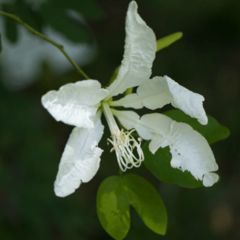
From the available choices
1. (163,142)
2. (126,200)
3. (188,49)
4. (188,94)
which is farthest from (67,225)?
(188,49)

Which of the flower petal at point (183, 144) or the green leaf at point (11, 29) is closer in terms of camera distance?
the flower petal at point (183, 144)

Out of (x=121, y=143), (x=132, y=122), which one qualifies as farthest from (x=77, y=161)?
(x=132, y=122)

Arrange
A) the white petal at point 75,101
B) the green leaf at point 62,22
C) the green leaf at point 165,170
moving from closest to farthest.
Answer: the white petal at point 75,101
the green leaf at point 165,170
the green leaf at point 62,22

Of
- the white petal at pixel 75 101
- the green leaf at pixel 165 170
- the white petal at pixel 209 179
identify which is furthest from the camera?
the green leaf at pixel 165 170

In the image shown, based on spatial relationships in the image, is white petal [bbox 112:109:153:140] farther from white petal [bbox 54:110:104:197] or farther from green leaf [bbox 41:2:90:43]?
green leaf [bbox 41:2:90:43]

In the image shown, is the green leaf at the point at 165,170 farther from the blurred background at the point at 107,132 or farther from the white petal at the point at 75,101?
the blurred background at the point at 107,132

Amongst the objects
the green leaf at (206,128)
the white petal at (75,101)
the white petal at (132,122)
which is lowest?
the green leaf at (206,128)

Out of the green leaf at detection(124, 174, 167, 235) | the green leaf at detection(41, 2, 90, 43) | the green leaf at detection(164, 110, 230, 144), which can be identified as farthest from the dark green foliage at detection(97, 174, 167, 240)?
the green leaf at detection(41, 2, 90, 43)

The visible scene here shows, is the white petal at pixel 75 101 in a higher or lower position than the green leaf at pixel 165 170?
higher

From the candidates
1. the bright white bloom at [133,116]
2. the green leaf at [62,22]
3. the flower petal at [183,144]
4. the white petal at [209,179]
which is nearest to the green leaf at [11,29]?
the green leaf at [62,22]
